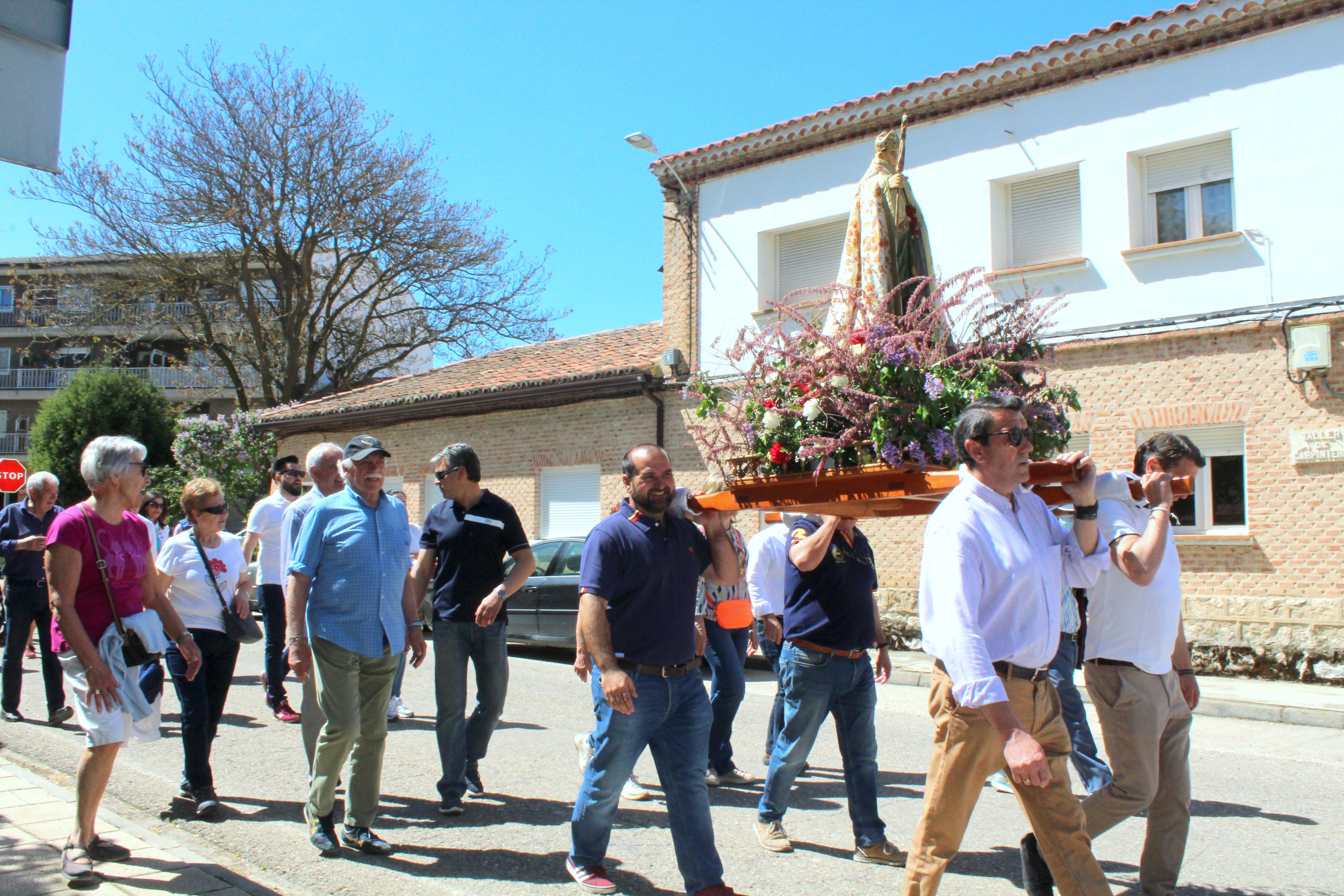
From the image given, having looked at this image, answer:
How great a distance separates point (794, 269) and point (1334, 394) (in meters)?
7.50

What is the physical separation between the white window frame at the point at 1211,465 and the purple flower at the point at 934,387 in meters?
8.80

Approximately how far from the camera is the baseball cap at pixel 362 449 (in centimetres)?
482

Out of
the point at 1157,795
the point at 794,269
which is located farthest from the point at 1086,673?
the point at 794,269

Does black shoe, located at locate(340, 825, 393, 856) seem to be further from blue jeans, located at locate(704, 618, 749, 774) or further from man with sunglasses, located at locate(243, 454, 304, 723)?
man with sunglasses, located at locate(243, 454, 304, 723)

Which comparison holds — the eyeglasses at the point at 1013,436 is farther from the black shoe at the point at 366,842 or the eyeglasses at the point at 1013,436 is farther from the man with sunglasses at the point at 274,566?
the man with sunglasses at the point at 274,566

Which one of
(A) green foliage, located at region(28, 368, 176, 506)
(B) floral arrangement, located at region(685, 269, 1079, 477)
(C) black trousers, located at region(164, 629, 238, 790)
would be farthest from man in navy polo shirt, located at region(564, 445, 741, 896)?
(A) green foliage, located at region(28, 368, 176, 506)

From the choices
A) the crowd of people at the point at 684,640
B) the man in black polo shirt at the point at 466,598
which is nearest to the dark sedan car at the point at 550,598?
the crowd of people at the point at 684,640

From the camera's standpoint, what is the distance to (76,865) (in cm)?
412

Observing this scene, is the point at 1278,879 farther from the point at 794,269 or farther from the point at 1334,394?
the point at 794,269

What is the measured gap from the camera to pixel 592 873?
160 inches

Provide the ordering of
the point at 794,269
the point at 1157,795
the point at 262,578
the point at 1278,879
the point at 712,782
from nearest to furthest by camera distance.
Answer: the point at 1157,795
the point at 1278,879
the point at 712,782
the point at 262,578
the point at 794,269

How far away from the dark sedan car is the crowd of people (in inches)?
220

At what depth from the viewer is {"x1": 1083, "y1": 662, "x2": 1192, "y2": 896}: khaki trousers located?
368 cm

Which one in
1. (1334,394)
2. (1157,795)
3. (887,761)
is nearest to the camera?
(1157,795)
